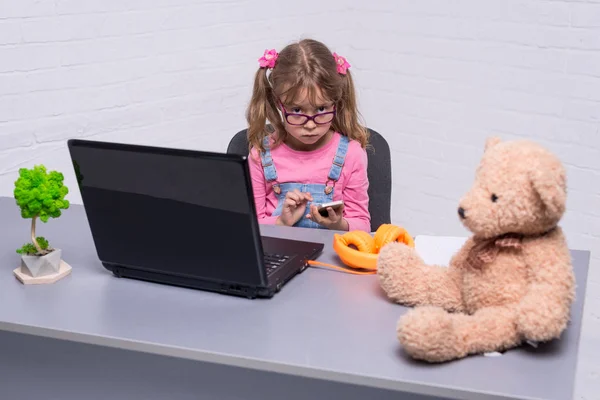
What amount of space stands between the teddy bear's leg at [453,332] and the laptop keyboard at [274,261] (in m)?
0.37

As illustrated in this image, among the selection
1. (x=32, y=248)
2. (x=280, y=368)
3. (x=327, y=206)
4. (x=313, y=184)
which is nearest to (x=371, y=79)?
(x=313, y=184)

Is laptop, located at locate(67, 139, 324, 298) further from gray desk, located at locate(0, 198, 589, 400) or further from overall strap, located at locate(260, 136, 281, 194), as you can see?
overall strap, located at locate(260, 136, 281, 194)

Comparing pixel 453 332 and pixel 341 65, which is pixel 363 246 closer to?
pixel 453 332

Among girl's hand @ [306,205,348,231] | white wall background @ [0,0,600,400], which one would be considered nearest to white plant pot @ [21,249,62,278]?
girl's hand @ [306,205,348,231]

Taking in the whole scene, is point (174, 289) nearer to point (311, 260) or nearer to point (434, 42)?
point (311, 260)

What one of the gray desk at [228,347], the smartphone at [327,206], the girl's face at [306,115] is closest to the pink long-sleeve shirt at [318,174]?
the girl's face at [306,115]

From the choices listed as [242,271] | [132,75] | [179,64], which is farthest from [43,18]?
[242,271]

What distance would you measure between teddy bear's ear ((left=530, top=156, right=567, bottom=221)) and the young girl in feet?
2.57

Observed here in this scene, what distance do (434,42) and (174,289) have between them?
1881 mm

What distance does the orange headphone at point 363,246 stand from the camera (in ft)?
4.96

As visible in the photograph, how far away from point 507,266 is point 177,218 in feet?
1.78

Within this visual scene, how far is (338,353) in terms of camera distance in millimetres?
1205

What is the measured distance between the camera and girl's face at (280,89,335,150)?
1.87 m

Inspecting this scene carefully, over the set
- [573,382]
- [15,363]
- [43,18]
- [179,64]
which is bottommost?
[15,363]
